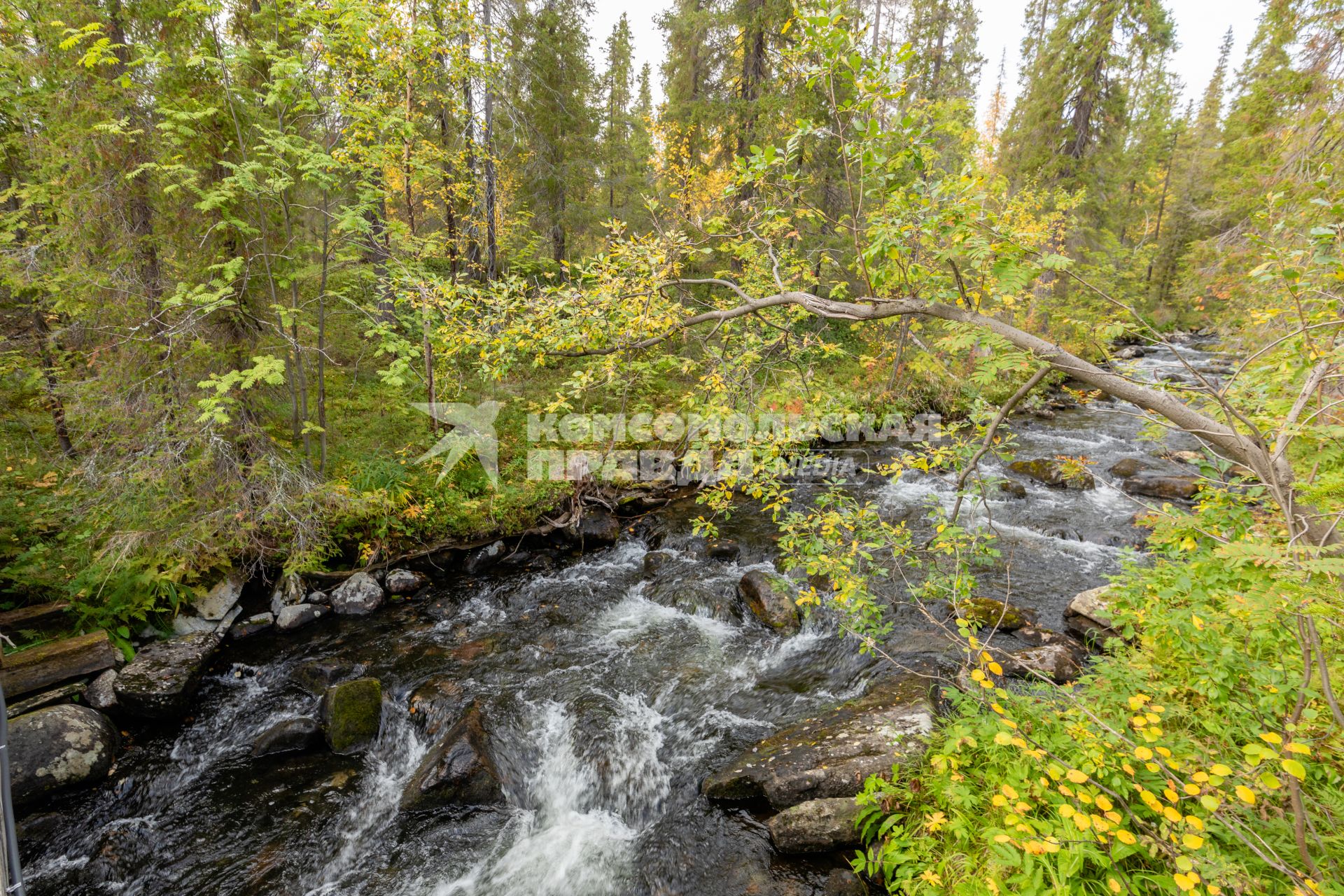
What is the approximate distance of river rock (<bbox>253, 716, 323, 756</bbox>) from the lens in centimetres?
545

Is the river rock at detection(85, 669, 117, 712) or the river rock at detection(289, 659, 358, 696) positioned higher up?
the river rock at detection(85, 669, 117, 712)

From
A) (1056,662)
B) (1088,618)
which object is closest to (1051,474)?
(1088,618)

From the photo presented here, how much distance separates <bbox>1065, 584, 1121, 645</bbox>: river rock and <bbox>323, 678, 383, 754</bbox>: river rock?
7.91 meters

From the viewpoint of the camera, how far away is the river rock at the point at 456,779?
16.1 feet

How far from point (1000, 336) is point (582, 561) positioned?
7687mm

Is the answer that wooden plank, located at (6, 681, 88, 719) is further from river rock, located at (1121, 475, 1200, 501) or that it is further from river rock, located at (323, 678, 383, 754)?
river rock, located at (1121, 475, 1200, 501)

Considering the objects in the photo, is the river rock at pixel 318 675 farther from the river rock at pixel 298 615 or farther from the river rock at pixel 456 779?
the river rock at pixel 456 779

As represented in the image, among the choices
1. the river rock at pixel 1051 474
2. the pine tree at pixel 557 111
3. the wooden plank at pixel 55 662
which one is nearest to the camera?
the wooden plank at pixel 55 662

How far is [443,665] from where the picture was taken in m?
6.72

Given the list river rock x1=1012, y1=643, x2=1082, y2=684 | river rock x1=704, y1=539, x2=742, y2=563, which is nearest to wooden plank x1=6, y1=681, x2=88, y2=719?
river rock x1=704, y1=539, x2=742, y2=563

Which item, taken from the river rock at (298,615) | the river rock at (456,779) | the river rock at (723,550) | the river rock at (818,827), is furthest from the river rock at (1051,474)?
the river rock at (298,615)

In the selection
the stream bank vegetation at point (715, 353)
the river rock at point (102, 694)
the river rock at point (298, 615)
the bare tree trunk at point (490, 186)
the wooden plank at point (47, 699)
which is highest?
the bare tree trunk at point (490, 186)

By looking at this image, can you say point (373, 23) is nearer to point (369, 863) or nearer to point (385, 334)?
point (385, 334)

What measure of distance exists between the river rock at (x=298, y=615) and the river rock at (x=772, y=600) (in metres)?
6.18
